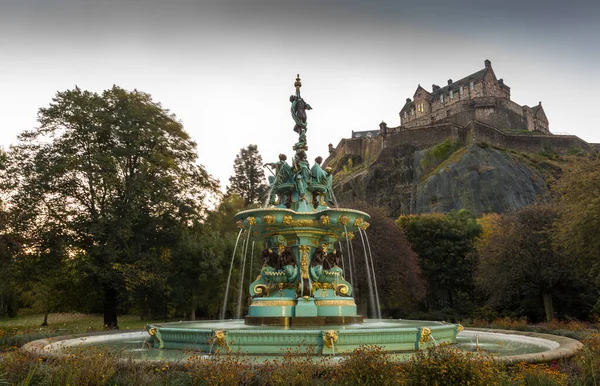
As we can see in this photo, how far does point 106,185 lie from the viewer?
24578mm

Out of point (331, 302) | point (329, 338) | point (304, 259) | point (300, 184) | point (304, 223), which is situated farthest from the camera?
point (300, 184)

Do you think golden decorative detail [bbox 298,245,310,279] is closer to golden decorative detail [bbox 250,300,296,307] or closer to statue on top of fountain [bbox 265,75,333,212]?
golden decorative detail [bbox 250,300,296,307]

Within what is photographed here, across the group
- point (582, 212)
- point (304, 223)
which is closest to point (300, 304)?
point (304, 223)

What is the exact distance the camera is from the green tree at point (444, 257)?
4059 centimetres

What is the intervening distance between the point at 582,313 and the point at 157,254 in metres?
29.4

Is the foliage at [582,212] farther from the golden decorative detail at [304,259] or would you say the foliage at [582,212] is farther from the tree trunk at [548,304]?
the golden decorative detail at [304,259]

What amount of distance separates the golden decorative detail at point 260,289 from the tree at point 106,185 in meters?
13.2

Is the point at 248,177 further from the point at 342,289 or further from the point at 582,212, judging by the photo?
the point at 342,289

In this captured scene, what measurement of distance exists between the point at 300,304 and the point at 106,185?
1654 centimetres

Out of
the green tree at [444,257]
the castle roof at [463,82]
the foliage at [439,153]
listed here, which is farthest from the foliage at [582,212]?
the castle roof at [463,82]

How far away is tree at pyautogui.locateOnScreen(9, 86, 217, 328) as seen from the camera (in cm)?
2392

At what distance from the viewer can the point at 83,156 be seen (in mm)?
24859

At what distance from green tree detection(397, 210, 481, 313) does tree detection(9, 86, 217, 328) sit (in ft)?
74.7

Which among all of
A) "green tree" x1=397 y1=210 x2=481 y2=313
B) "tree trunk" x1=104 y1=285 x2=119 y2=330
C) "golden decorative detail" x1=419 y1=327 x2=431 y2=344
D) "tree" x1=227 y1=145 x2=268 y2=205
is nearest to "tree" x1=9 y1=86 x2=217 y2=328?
"tree trunk" x1=104 y1=285 x2=119 y2=330
